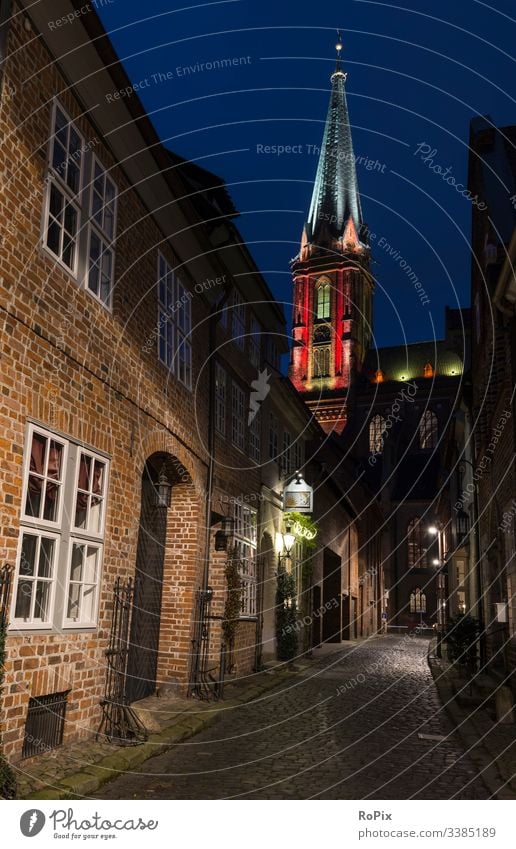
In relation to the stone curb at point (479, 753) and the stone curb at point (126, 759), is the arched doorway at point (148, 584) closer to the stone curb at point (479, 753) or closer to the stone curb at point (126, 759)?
the stone curb at point (126, 759)

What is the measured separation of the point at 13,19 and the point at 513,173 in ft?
38.1

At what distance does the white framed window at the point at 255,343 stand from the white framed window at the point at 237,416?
125 centimetres

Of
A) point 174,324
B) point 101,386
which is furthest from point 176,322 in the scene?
point 101,386

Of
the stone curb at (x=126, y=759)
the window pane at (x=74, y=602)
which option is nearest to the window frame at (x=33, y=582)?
the window pane at (x=74, y=602)

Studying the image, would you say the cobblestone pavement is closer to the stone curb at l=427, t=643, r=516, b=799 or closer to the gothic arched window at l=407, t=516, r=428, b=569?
the stone curb at l=427, t=643, r=516, b=799

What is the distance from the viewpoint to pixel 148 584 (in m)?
11.6

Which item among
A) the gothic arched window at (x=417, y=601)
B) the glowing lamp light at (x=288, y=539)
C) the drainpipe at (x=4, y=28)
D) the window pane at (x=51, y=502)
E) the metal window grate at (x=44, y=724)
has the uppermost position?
the drainpipe at (x=4, y=28)

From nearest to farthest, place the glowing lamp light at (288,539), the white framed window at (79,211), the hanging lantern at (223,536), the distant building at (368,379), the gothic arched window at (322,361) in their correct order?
the white framed window at (79,211) < the hanging lantern at (223,536) < the glowing lamp light at (288,539) < the distant building at (368,379) < the gothic arched window at (322,361)

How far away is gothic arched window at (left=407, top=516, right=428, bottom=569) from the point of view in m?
57.5

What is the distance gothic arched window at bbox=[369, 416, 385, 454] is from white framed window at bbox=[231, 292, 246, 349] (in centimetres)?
4633

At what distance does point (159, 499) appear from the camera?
471 inches

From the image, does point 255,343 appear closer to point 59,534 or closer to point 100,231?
point 100,231

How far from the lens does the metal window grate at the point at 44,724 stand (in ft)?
22.7

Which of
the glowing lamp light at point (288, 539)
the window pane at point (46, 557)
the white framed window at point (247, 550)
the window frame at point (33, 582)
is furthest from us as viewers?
the glowing lamp light at point (288, 539)
